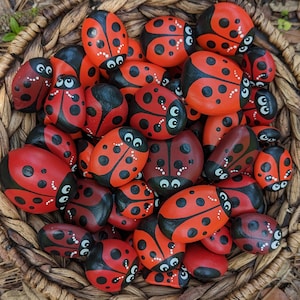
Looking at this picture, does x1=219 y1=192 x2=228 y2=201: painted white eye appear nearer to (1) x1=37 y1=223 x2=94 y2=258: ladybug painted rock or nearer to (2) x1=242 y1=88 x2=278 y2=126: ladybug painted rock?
(2) x1=242 y1=88 x2=278 y2=126: ladybug painted rock

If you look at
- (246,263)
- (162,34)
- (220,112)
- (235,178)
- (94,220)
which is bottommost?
(246,263)

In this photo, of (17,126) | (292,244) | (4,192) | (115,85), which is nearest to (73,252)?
(4,192)

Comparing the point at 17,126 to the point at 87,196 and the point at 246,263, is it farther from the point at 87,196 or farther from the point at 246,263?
the point at 246,263

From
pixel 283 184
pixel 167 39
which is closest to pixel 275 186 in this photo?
pixel 283 184

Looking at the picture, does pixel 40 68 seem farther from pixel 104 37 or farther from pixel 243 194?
pixel 243 194

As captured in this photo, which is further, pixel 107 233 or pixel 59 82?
pixel 107 233

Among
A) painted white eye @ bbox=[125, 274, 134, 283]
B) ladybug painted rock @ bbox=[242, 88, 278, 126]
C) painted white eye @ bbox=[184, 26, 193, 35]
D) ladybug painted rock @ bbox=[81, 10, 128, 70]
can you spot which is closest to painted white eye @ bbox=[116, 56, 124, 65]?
ladybug painted rock @ bbox=[81, 10, 128, 70]
